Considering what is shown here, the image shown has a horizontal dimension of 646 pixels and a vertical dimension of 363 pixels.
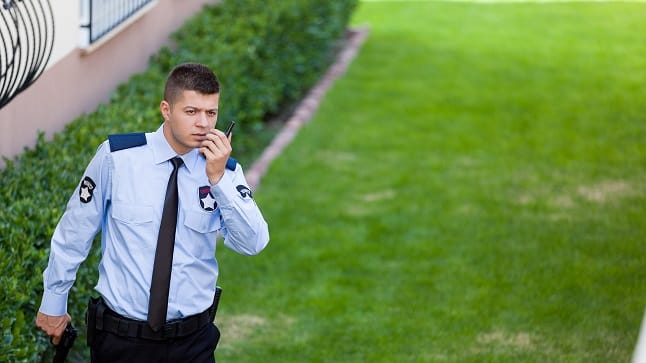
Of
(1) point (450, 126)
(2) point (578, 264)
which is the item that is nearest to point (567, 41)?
(1) point (450, 126)

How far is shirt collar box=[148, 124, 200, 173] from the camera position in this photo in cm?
415

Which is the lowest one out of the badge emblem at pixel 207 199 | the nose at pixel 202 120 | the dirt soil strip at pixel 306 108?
the dirt soil strip at pixel 306 108

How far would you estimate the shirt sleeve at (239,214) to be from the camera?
156 inches

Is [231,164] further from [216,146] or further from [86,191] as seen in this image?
[86,191]

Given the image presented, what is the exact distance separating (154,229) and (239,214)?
36 cm

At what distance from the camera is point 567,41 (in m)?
15.2

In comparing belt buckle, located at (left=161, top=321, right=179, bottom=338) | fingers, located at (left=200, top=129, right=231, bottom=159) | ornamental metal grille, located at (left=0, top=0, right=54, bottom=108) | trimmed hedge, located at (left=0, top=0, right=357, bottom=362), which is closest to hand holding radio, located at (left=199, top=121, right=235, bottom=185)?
fingers, located at (left=200, top=129, right=231, bottom=159)

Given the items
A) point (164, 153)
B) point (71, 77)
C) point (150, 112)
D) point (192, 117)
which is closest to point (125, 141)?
point (164, 153)

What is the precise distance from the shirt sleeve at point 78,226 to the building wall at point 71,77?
2.33 m

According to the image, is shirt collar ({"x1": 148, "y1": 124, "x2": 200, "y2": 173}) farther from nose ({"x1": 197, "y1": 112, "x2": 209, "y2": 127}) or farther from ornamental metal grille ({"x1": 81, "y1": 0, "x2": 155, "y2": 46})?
ornamental metal grille ({"x1": 81, "y1": 0, "x2": 155, "y2": 46})

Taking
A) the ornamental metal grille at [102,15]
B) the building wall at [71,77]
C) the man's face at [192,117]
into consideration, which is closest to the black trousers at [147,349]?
the man's face at [192,117]

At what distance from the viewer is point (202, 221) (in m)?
4.15

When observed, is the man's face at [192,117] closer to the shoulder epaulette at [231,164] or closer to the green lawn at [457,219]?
the shoulder epaulette at [231,164]

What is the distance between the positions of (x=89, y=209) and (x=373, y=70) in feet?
31.8
